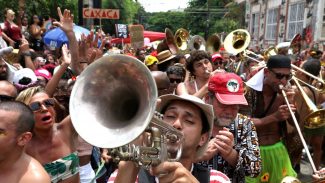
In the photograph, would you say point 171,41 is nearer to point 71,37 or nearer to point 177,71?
point 177,71

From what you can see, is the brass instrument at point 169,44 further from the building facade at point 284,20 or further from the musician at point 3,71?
the building facade at point 284,20

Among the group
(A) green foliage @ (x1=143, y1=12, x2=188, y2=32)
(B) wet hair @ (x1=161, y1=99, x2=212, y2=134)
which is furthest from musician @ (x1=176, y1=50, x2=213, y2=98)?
(A) green foliage @ (x1=143, y1=12, x2=188, y2=32)

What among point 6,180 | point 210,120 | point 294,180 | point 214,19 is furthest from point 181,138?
point 214,19

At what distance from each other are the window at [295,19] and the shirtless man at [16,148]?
27.4 meters

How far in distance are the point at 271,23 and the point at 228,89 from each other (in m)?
35.5

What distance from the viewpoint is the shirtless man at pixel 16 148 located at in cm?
227

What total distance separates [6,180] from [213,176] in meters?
1.22

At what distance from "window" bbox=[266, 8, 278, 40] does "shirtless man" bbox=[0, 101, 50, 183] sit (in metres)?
34.9

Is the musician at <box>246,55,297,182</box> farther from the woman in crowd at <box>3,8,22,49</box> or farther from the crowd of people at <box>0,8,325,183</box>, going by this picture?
the woman in crowd at <box>3,8,22,49</box>

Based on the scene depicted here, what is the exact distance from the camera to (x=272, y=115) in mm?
4004

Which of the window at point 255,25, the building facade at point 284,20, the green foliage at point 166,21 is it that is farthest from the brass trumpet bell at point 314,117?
the green foliage at point 166,21

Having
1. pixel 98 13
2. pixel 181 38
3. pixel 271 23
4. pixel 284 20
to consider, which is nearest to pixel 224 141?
pixel 181 38

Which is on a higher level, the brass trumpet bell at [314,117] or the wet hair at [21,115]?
the wet hair at [21,115]

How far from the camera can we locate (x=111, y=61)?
1.80m
